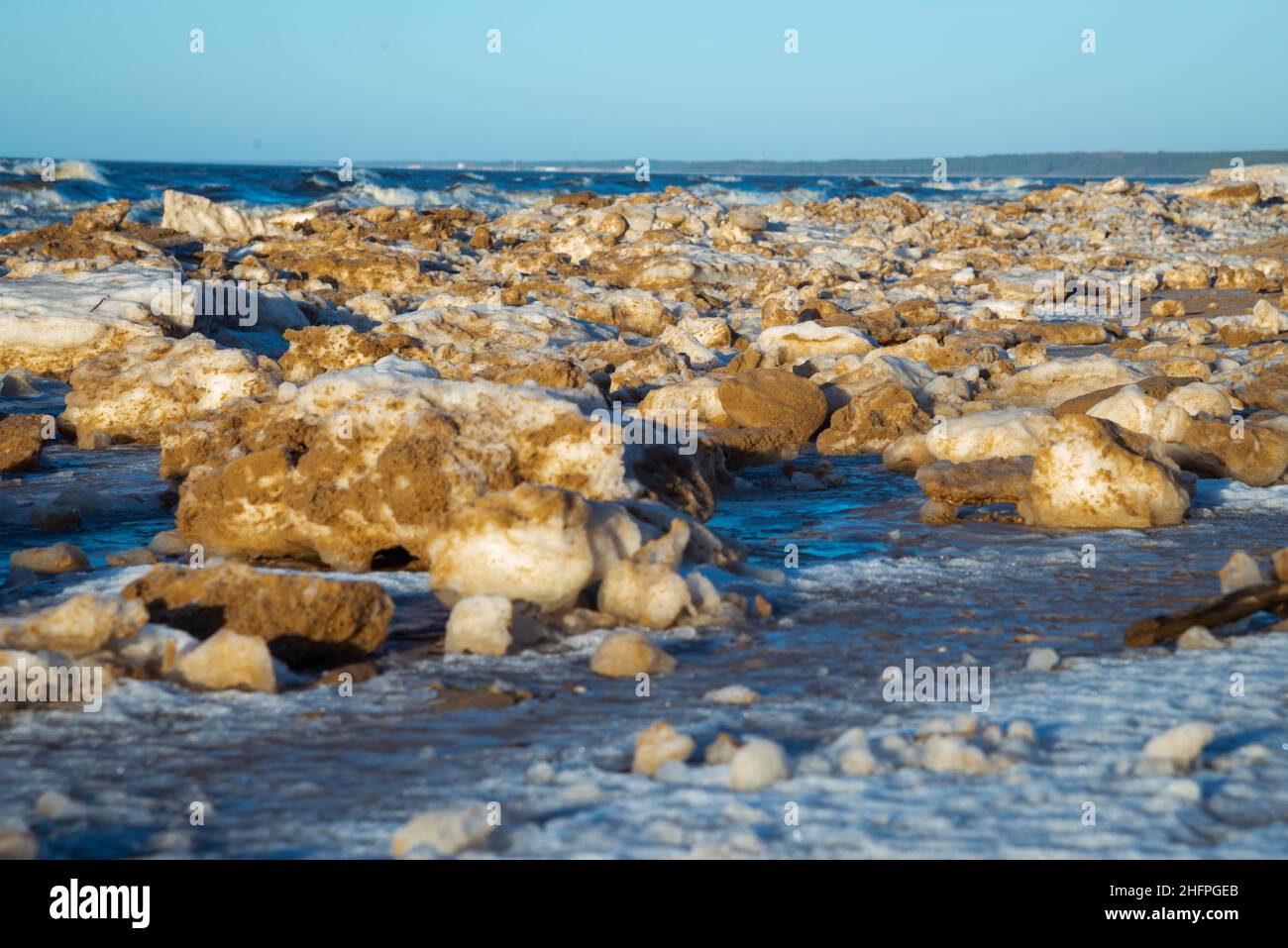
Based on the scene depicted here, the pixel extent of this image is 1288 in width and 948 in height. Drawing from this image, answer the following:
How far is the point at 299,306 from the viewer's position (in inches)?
532

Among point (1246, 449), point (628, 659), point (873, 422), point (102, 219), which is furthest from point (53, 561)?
point (102, 219)

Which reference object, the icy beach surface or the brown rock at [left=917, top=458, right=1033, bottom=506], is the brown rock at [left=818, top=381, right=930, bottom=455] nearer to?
the brown rock at [left=917, top=458, right=1033, bottom=506]

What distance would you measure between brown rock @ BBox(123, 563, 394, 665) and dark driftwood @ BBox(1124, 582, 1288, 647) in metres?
2.51

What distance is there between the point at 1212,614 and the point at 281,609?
Result: 122 inches

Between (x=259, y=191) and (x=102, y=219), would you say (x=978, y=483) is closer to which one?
(x=102, y=219)

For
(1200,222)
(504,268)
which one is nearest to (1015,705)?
(504,268)

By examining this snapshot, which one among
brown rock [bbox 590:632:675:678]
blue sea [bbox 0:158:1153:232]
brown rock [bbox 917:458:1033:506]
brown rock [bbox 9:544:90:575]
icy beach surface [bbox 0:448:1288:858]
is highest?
blue sea [bbox 0:158:1153:232]

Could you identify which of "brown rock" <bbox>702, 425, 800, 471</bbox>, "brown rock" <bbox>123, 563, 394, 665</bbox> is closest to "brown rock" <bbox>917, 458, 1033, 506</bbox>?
"brown rock" <bbox>702, 425, 800, 471</bbox>

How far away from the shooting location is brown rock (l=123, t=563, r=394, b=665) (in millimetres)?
4281

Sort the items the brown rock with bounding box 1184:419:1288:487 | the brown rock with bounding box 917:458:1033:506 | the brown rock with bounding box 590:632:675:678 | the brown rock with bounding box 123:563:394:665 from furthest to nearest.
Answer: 1. the brown rock with bounding box 1184:419:1288:487
2. the brown rock with bounding box 917:458:1033:506
3. the brown rock with bounding box 123:563:394:665
4. the brown rock with bounding box 590:632:675:678

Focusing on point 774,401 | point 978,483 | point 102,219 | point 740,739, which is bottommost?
point 740,739

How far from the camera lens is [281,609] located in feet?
14.1
